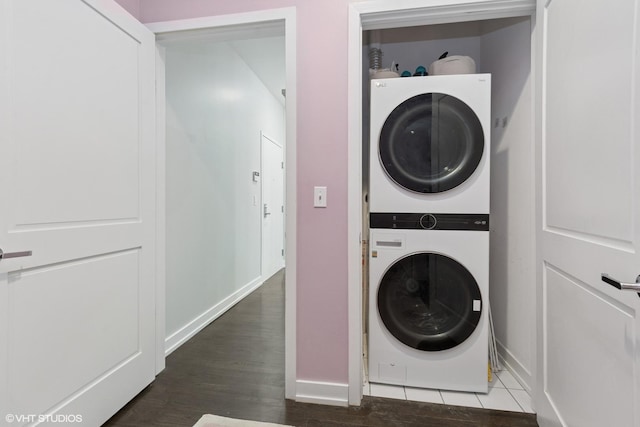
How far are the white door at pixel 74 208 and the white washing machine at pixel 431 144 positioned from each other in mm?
1364

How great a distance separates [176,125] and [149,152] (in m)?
0.63

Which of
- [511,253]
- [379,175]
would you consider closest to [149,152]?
[379,175]

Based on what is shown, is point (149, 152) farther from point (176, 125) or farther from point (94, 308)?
point (94, 308)

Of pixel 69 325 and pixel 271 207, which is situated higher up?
pixel 271 207

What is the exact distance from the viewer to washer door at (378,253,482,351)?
5.52 feet

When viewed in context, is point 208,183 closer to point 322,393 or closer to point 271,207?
point 271,207

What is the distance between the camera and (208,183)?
2691mm

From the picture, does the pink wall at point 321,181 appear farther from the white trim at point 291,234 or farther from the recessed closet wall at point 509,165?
the recessed closet wall at point 509,165

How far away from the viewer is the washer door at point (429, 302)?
1.68 metres

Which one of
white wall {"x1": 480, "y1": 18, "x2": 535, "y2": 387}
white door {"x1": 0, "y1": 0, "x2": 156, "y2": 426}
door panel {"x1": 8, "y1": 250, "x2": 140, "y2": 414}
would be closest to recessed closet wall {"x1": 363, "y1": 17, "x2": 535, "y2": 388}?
white wall {"x1": 480, "y1": 18, "x2": 535, "y2": 387}

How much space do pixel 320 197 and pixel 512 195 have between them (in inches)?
51.3

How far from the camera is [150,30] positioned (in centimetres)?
173

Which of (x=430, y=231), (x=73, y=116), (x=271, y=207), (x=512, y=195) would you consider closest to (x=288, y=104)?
(x=73, y=116)

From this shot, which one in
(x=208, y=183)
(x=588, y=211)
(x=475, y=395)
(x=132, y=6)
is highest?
(x=132, y=6)
